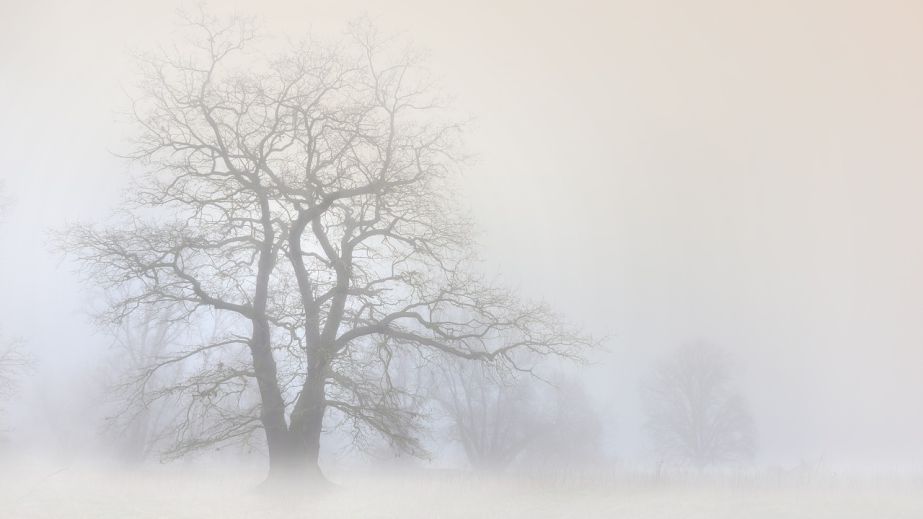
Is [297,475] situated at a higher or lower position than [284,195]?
lower

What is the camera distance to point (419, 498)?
20.8 feet

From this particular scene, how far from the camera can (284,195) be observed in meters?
6.83

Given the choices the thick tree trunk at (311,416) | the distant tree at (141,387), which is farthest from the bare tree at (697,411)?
the distant tree at (141,387)

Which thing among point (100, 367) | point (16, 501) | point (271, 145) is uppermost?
point (271, 145)

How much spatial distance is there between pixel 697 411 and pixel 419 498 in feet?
15.3

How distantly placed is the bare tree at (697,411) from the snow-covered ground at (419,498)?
144cm

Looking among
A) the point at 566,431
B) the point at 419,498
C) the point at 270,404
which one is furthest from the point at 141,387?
the point at 566,431

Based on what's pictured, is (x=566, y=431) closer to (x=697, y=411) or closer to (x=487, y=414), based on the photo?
(x=487, y=414)

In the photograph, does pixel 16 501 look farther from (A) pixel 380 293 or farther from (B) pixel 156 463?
(A) pixel 380 293

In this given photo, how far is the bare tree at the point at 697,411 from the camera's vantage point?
841 centimetres

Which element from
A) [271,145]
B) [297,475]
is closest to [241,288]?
[271,145]

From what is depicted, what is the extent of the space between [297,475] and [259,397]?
37.0 inches

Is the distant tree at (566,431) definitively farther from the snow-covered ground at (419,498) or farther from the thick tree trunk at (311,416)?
the thick tree trunk at (311,416)

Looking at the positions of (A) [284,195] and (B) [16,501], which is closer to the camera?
(B) [16,501]
